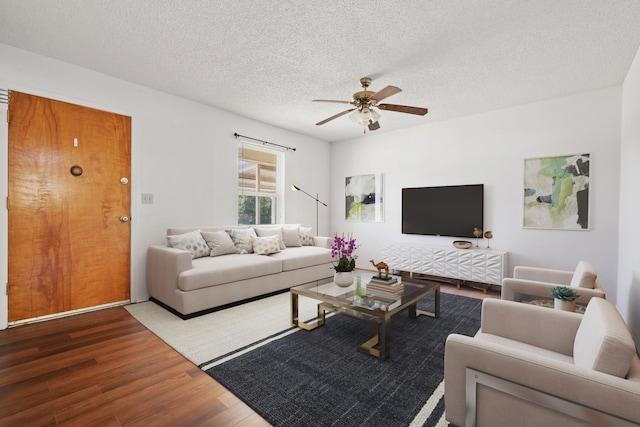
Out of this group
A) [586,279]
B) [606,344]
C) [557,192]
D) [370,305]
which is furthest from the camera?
[557,192]

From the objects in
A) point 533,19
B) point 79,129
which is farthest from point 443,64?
point 79,129

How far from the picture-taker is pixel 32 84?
2865mm

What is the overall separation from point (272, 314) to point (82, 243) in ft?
7.22

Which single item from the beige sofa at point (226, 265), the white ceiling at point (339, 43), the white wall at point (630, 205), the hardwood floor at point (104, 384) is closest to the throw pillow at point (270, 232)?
the beige sofa at point (226, 265)

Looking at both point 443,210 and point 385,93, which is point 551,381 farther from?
point 443,210

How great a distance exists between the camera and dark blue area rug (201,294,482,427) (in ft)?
5.27

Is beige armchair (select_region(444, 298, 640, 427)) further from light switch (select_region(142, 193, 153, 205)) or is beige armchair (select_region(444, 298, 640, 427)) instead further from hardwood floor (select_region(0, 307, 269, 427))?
light switch (select_region(142, 193, 153, 205))

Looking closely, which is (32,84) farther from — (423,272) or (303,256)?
(423,272)

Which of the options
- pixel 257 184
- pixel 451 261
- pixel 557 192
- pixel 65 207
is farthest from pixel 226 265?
pixel 557 192

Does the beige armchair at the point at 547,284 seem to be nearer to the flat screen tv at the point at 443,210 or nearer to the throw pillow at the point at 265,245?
the flat screen tv at the point at 443,210

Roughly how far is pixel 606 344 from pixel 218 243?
12.1 feet

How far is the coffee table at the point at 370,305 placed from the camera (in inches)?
86.3

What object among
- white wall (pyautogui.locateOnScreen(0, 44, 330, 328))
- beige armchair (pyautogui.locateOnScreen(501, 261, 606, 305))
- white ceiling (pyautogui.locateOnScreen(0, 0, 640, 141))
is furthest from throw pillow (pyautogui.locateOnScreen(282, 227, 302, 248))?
beige armchair (pyautogui.locateOnScreen(501, 261, 606, 305))

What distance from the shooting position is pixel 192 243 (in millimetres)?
3660
